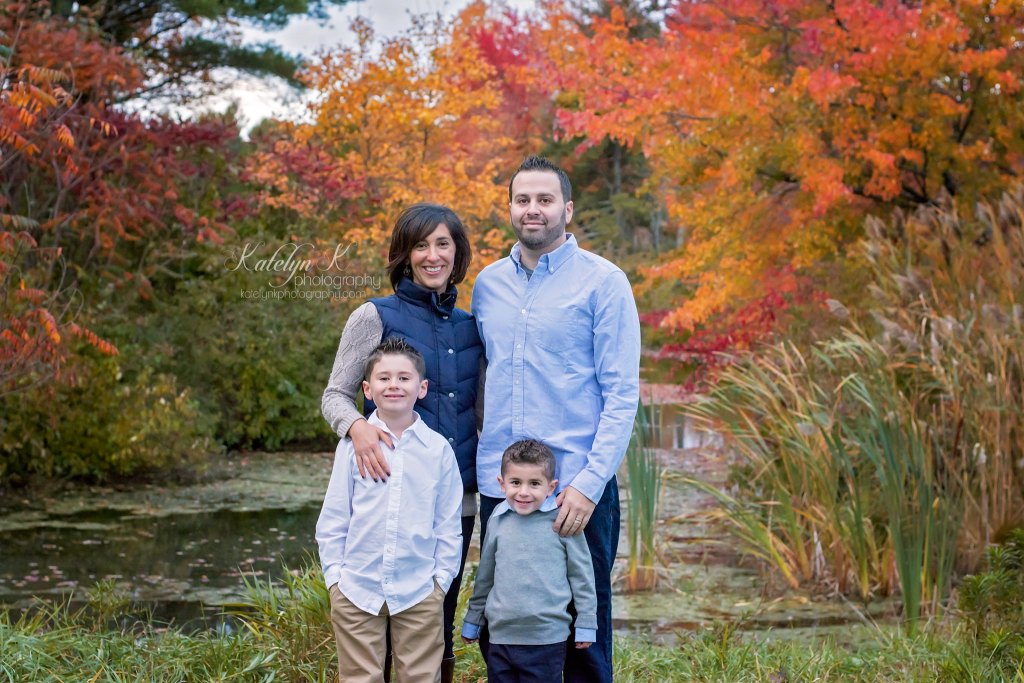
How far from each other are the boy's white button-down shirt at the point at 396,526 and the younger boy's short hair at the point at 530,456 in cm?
20

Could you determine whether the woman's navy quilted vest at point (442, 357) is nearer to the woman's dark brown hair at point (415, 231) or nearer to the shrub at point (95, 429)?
the woman's dark brown hair at point (415, 231)

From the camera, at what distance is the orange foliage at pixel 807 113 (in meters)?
6.33

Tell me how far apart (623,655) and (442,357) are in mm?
1666

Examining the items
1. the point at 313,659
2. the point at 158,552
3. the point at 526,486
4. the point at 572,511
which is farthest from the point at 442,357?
the point at 158,552

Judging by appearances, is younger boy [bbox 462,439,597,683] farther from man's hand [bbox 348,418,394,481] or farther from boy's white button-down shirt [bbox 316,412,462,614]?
man's hand [bbox 348,418,394,481]

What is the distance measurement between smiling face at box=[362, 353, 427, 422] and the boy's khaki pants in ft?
1.66

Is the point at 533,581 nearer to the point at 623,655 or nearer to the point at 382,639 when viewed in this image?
the point at 382,639

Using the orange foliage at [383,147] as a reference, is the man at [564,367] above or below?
below

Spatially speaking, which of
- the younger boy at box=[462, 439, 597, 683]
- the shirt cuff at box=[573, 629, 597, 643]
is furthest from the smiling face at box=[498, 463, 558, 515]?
the shirt cuff at box=[573, 629, 597, 643]

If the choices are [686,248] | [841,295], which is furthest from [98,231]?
[841,295]

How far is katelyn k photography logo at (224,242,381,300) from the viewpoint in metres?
9.59

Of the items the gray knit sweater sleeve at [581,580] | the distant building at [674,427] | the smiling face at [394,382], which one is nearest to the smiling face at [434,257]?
the smiling face at [394,382]

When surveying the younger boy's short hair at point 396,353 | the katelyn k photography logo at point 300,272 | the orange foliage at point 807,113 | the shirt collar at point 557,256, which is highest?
the orange foliage at point 807,113

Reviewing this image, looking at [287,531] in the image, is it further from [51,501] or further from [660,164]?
[660,164]
